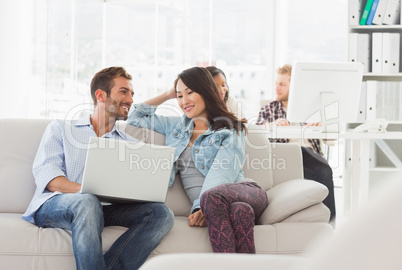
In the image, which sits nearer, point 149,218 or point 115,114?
point 149,218

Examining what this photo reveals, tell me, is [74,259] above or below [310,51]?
below

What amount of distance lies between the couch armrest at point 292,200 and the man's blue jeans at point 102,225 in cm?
41

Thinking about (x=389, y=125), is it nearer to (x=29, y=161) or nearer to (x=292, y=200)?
(x=292, y=200)

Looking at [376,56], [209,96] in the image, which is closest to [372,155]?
[376,56]

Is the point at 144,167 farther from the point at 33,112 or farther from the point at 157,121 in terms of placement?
the point at 33,112

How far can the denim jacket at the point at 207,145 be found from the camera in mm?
2303

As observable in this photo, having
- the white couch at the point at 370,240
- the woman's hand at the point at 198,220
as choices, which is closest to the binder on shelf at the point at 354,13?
the woman's hand at the point at 198,220

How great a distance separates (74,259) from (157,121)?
2.60 feet

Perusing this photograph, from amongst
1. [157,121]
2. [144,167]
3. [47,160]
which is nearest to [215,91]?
[157,121]

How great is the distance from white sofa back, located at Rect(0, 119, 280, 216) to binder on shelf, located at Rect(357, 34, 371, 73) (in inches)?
82.9

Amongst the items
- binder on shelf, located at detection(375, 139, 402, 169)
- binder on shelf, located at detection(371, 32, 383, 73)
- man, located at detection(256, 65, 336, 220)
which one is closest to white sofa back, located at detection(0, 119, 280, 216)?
man, located at detection(256, 65, 336, 220)

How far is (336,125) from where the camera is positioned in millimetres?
3129

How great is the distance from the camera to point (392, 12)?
435 cm

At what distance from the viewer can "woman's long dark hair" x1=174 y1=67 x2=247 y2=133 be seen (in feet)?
8.22
